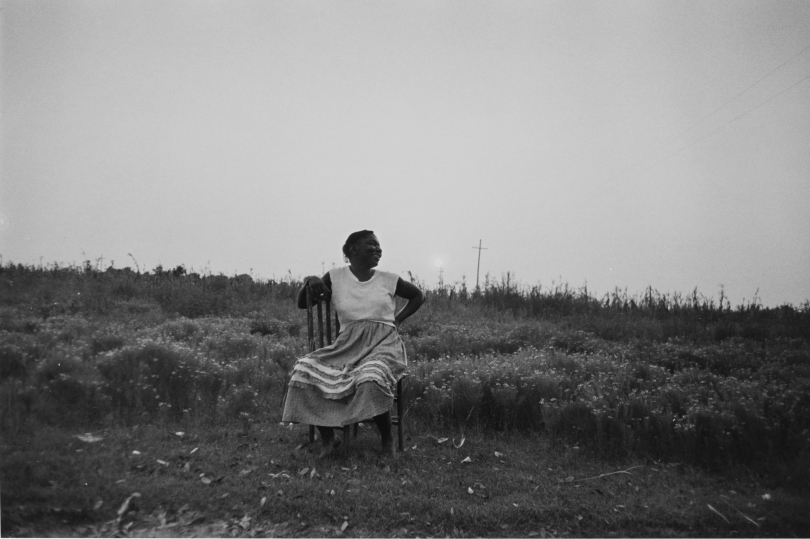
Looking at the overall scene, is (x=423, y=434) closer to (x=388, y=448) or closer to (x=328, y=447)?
(x=388, y=448)

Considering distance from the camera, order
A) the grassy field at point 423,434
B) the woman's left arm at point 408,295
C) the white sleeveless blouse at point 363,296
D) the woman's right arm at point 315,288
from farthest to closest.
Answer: the woman's left arm at point 408,295, the white sleeveless blouse at point 363,296, the woman's right arm at point 315,288, the grassy field at point 423,434

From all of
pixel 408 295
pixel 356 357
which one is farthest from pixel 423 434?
pixel 408 295

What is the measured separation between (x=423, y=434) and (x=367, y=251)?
6.66ft

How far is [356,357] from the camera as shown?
5.11m

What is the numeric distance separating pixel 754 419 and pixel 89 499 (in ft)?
17.9

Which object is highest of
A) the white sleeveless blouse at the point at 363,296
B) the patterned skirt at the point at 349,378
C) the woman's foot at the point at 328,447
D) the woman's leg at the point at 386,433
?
the white sleeveless blouse at the point at 363,296

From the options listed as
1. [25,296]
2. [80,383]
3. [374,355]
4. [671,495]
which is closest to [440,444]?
[374,355]

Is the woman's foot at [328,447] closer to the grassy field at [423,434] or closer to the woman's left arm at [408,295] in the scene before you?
the grassy field at [423,434]

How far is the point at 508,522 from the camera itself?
12.5 feet

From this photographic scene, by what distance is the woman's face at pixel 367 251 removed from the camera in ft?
17.5

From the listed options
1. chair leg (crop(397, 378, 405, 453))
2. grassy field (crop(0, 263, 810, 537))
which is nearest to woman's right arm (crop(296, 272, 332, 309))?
chair leg (crop(397, 378, 405, 453))

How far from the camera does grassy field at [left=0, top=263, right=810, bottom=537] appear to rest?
149 inches

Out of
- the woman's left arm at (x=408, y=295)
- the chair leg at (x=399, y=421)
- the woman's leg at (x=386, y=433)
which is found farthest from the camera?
the woman's left arm at (x=408, y=295)

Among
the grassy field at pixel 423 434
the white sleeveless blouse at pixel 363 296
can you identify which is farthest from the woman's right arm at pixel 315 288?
the grassy field at pixel 423 434
